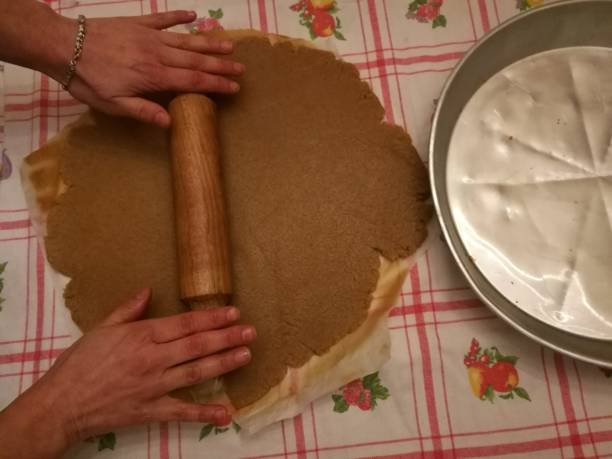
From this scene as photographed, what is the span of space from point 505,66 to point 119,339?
32.2 inches

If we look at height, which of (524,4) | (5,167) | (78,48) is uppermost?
(524,4)

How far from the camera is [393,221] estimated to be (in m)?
0.95

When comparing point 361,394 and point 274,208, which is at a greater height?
point 274,208

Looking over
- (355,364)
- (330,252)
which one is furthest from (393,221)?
(355,364)

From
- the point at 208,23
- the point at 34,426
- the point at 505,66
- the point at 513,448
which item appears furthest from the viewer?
the point at 208,23

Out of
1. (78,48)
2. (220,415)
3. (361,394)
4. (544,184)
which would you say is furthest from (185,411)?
(544,184)

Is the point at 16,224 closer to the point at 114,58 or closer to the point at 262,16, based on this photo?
the point at 114,58

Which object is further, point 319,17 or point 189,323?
point 319,17

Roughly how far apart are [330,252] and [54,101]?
2.06 feet

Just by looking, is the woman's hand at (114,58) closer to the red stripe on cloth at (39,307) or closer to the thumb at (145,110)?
the thumb at (145,110)

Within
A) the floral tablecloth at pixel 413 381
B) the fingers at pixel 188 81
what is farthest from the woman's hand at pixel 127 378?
the fingers at pixel 188 81

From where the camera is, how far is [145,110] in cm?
91

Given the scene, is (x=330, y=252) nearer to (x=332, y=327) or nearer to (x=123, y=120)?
(x=332, y=327)

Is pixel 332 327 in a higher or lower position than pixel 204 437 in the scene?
higher
